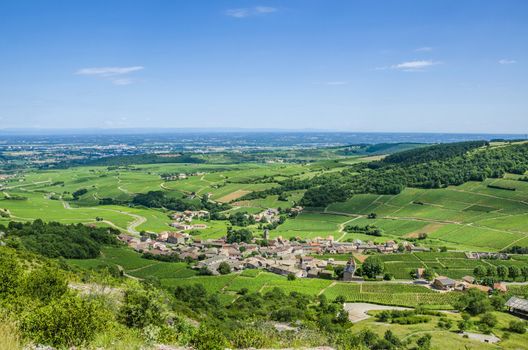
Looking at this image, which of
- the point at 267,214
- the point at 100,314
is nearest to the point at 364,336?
the point at 100,314

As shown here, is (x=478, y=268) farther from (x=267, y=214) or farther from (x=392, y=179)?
(x=392, y=179)

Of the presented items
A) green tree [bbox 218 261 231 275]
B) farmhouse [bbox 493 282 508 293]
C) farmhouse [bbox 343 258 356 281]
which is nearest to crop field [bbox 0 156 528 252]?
farmhouse [bbox 493 282 508 293]

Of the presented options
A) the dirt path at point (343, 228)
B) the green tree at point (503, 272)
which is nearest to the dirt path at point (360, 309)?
the green tree at point (503, 272)

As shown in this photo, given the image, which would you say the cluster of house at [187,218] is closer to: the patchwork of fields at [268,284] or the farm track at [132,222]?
the farm track at [132,222]

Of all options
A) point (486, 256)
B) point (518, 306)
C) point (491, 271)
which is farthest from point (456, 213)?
point (518, 306)

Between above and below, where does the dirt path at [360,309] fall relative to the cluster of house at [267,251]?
above
